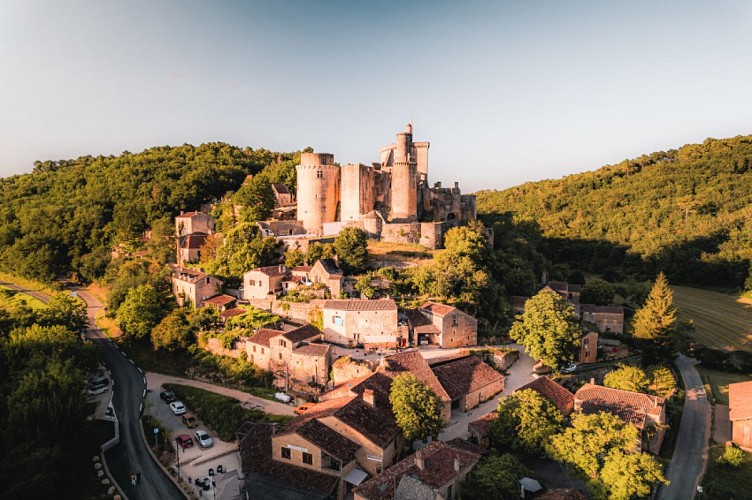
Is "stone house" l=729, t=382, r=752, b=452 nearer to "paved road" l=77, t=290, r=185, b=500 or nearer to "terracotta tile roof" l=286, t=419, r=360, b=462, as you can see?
"terracotta tile roof" l=286, t=419, r=360, b=462

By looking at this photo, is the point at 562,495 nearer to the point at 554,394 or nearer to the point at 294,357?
the point at 554,394

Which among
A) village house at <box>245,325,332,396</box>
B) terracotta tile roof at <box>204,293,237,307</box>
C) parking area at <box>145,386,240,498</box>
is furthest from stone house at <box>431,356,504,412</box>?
terracotta tile roof at <box>204,293,237,307</box>

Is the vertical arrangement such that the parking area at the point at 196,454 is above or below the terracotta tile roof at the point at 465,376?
below

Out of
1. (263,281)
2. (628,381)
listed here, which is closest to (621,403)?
(628,381)

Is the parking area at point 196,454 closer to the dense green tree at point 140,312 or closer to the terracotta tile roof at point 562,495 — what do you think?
the dense green tree at point 140,312

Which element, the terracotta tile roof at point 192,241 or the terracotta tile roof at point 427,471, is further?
the terracotta tile roof at point 192,241

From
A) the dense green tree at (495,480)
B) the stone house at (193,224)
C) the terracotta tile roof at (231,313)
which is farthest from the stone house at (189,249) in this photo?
the dense green tree at (495,480)

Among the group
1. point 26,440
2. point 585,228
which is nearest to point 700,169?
point 585,228
